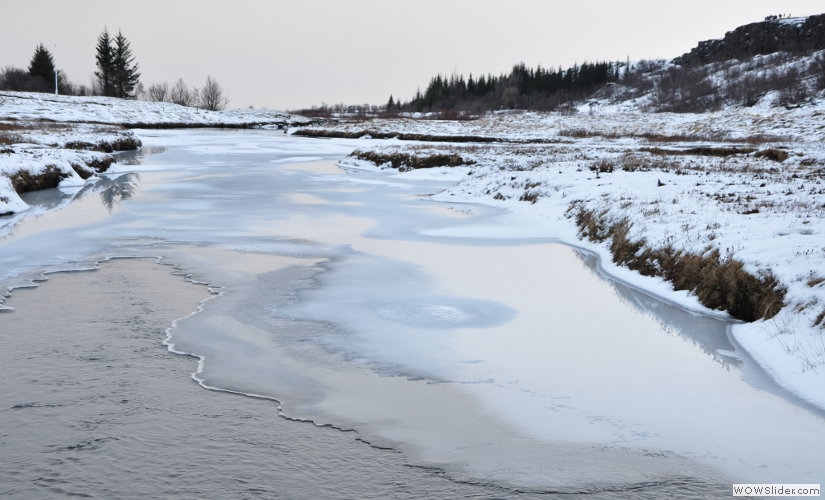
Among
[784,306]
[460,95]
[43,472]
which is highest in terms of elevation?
[460,95]

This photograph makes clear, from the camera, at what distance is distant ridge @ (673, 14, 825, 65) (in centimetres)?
13938

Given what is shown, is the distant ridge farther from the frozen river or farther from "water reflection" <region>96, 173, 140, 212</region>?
the frozen river

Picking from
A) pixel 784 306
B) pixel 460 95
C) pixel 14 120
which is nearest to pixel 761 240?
pixel 784 306

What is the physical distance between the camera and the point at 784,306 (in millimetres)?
8383

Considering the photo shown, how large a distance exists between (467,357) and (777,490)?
3.36 meters

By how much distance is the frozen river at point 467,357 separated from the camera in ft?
16.9

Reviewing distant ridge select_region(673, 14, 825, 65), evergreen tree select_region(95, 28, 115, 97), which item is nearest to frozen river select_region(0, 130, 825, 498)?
evergreen tree select_region(95, 28, 115, 97)

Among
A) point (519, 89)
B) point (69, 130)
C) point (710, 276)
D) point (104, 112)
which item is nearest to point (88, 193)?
point (710, 276)

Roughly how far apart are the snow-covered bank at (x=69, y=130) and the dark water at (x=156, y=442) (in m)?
12.4

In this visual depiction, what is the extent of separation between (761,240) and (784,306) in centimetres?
209

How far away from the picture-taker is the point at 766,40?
495 feet

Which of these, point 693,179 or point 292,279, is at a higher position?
point 693,179

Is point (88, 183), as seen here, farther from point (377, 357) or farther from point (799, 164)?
point (799, 164)

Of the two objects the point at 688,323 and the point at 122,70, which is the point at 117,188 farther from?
the point at 122,70
